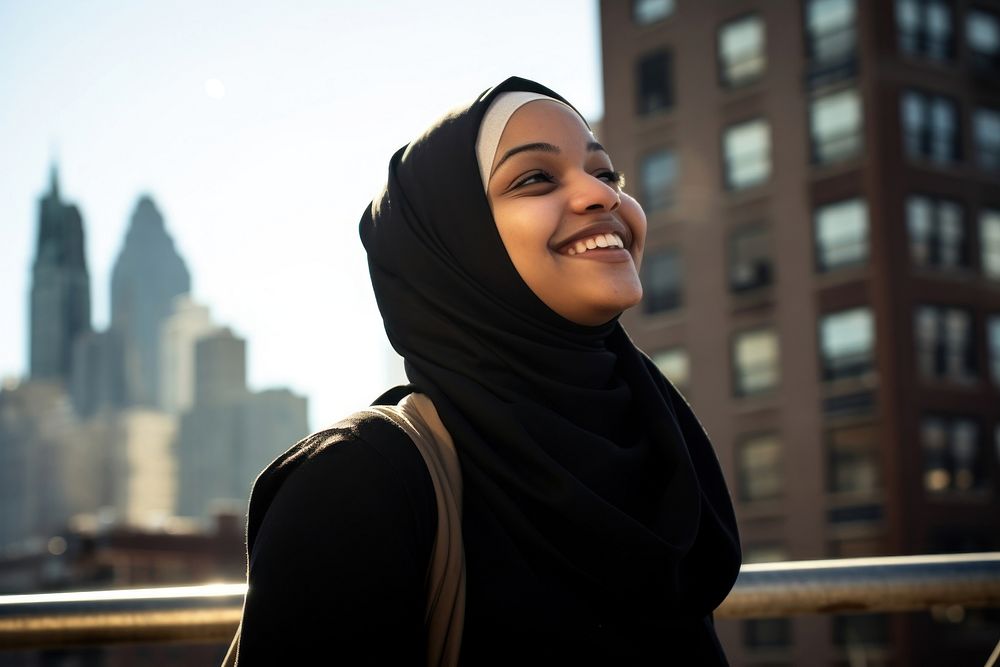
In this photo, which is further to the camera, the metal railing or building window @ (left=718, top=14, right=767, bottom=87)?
building window @ (left=718, top=14, right=767, bottom=87)

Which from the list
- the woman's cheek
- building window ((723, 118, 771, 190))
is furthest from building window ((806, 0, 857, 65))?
the woman's cheek

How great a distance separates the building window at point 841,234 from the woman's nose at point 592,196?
28.1 metres

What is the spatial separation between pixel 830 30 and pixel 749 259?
630 centimetres

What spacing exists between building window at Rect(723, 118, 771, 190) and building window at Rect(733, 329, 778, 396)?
410 cm

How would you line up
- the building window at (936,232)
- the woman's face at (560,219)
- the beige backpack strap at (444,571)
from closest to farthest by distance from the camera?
the beige backpack strap at (444,571) < the woman's face at (560,219) < the building window at (936,232)

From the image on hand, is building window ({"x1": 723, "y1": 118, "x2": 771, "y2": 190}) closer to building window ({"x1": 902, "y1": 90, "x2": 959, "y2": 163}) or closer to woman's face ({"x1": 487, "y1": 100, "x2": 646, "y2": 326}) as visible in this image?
building window ({"x1": 902, "y1": 90, "x2": 959, "y2": 163})

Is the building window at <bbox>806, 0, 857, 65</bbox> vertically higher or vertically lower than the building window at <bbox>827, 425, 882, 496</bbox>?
higher

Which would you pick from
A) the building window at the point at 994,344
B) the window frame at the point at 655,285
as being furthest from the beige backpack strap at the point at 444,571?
the window frame at the point at 655,285

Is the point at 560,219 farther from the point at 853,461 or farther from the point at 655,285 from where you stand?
the point at 655,285

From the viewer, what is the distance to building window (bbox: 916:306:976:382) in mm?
28750

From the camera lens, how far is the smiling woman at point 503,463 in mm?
1842

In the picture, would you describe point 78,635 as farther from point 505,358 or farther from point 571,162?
point 571,162

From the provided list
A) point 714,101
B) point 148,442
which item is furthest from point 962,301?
point 148,442

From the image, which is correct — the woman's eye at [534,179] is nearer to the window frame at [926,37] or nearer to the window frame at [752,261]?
the window frame at [752,261]
